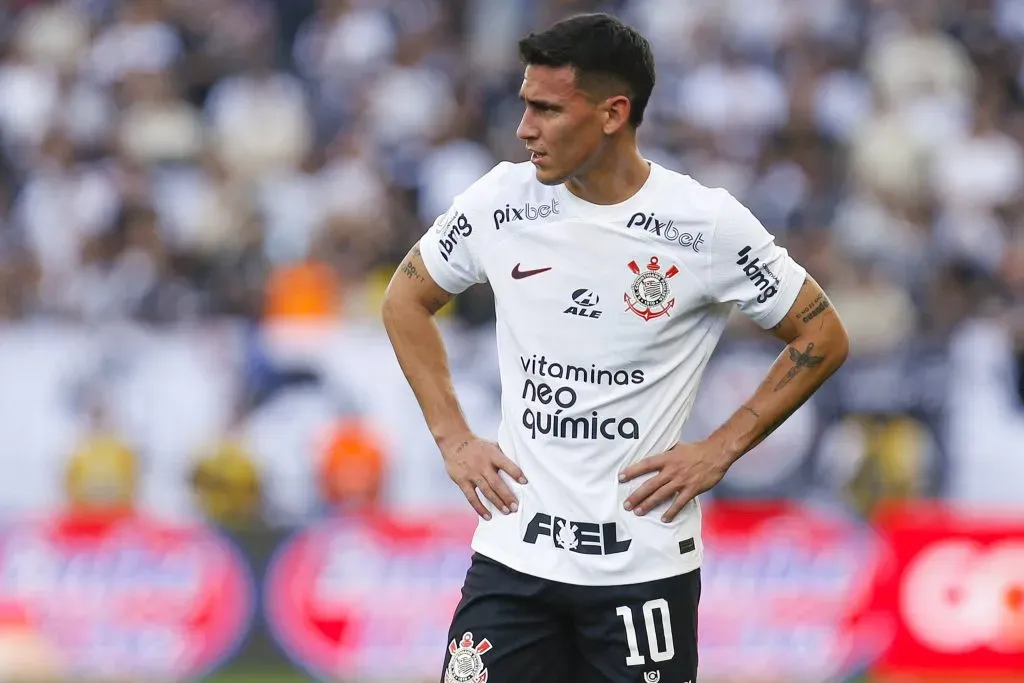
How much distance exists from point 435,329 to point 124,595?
221 inches

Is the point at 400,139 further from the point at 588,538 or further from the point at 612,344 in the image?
the point at 588,538

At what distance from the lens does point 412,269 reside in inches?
210

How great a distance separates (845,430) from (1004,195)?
3.35 metres

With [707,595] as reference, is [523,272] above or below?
above

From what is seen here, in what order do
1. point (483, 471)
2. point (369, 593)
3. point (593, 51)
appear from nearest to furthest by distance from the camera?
point (593, 51)
point (483, 471)
point (369, 593)

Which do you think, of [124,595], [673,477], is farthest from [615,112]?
[124,595]

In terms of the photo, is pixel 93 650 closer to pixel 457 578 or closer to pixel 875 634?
pixel 457 578

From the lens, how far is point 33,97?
15.3 m

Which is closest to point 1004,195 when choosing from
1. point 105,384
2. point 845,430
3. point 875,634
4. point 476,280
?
point 845,430

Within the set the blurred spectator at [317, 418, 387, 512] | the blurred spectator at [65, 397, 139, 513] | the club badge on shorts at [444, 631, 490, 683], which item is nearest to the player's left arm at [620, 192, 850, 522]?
the club badge on shorts at [444, 631, 490, 683]

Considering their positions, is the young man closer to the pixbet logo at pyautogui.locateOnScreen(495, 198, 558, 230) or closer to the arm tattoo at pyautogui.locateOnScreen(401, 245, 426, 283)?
the pixbet logo at pyautogui.locateOnScreen(495, 198, 558, 230)

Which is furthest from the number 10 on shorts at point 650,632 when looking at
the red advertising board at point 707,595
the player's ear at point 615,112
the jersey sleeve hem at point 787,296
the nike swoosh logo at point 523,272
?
the red advertising board at point 707,595

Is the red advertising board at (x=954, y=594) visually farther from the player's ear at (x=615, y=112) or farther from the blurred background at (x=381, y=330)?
the player's ear at (x=615, y=112)

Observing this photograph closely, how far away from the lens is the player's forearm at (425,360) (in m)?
5.30
